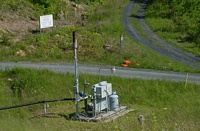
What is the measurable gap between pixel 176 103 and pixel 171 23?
21580 millimetres

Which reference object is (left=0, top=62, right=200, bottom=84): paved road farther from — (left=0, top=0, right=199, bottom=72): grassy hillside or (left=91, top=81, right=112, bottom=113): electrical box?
(left=91, top=81, right=112, bottom=113): electrical box

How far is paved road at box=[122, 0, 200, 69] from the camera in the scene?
104 ft

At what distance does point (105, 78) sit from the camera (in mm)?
24562

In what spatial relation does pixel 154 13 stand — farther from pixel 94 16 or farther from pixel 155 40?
→ pixel 155 40

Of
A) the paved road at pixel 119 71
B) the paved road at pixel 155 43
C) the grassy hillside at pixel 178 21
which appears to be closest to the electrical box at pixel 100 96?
the paved road at pixel 119 71

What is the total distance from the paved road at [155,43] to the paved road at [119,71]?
3.69m

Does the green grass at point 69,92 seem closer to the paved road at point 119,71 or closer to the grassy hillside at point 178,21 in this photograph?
the paved road at point 119,71

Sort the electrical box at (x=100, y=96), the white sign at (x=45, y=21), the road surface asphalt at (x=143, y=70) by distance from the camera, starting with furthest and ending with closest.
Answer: the white sign at (x=45, y=21) → the road surface asphalt at (x=143, y=70) → the electrical box at (x=100, y=96)

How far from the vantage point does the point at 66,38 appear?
32.8 m

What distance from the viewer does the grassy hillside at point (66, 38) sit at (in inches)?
1176

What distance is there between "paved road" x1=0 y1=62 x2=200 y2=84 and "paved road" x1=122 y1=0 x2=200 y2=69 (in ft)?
12.1

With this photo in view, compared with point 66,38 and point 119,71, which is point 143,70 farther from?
point 66,38

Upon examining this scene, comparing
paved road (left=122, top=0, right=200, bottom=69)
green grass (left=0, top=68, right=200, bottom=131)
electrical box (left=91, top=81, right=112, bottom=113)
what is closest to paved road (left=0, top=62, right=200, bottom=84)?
green grass (left=0, top=68, right=200, bottom=131)

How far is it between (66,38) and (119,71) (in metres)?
7.13
